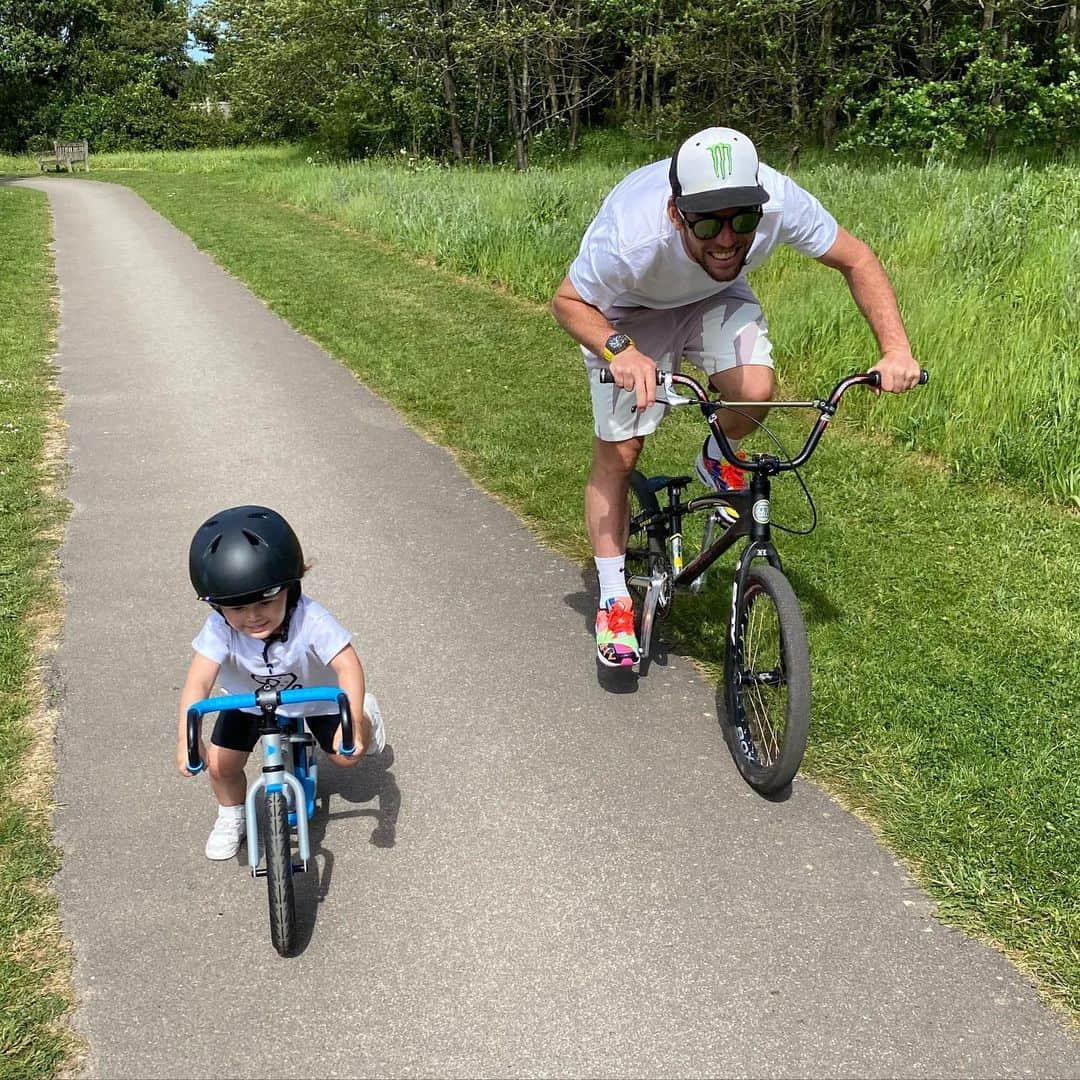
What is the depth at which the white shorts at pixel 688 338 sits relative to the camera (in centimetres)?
394

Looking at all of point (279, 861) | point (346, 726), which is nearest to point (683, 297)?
point (346, 726)

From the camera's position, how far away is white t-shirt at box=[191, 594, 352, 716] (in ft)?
10.0

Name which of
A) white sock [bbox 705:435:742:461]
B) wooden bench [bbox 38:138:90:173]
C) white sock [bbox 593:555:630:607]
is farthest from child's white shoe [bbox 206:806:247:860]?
wooden bench [bbox 38:138:90:173]

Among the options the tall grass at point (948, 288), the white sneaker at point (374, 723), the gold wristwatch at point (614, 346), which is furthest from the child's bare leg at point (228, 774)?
the tall grass at point (948, 288)

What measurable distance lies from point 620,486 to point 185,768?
6.71ft

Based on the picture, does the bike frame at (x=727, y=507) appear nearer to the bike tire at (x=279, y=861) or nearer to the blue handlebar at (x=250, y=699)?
the blue handlebar at (x=250, y=699)

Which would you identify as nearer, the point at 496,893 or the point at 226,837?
the point at 496,893

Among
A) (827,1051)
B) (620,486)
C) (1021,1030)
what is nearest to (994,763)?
(1021,1030)

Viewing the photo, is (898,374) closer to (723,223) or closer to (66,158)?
(723,223)

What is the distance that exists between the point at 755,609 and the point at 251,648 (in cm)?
165

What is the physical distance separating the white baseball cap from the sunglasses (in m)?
0.05

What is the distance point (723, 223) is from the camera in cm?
325

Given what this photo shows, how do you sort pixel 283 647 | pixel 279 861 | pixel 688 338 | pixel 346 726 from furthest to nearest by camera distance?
pixel 688 338
pixel 283 647
pixel 346 726
pixel 279 861

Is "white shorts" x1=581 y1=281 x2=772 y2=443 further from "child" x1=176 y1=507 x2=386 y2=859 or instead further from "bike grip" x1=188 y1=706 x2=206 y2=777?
"bike grip" x1=188 y1=706 x2=206 y2=777
